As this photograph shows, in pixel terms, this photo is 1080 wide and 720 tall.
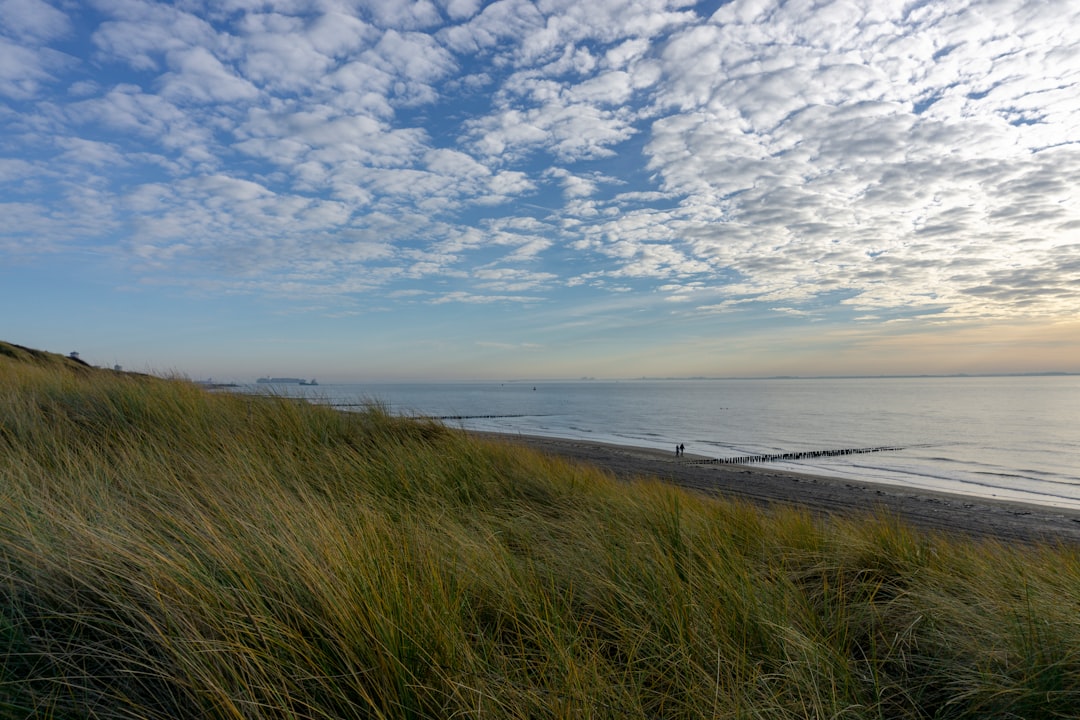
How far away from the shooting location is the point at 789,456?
27641 mm

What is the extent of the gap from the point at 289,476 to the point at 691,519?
155 inches

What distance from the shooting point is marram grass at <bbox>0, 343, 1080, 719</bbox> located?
89.6 inches

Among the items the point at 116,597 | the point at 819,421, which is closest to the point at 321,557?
the point at 116,597

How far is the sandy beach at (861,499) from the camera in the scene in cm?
1275

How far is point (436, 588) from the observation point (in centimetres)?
293

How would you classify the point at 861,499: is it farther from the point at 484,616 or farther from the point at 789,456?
the point at 484,616

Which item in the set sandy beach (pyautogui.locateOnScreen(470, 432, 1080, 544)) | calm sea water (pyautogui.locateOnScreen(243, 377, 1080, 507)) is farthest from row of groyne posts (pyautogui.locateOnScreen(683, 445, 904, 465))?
sandy beach (pyautogui.locateOnScreen(470, 432, 1080, 544))

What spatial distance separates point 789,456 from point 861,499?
1171 cm

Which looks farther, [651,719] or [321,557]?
[321,557]

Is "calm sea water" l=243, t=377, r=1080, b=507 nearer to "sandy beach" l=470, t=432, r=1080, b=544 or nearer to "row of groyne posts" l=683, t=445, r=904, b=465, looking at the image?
"row of groyne posts" l=683, t=445, r=904, b=465

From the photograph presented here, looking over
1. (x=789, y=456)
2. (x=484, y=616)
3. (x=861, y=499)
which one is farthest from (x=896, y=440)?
(x=484, y=616)

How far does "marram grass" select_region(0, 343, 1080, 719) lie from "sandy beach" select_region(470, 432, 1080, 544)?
5.85 metres

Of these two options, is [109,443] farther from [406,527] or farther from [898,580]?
[898,580]

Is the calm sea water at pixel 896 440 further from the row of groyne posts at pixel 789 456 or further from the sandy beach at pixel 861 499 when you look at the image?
the sandy beach at pixel 861 499
